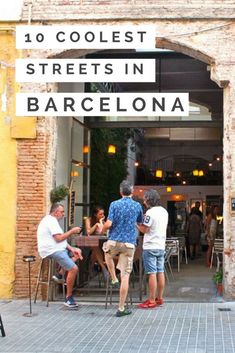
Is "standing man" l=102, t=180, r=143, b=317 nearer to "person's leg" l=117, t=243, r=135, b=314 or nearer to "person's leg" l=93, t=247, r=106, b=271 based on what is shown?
"person's leg" l=117, t=243, r=135, b=314

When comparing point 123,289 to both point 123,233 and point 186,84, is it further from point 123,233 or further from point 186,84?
point 186,84

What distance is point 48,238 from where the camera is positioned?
9.09 metres

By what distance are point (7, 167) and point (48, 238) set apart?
1.69 m

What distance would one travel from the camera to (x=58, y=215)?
921cm

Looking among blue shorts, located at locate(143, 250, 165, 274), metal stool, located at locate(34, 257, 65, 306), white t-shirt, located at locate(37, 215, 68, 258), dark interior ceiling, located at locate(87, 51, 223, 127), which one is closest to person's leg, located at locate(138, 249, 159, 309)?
blue shorts, located at locate(143, 250, 165, 274)

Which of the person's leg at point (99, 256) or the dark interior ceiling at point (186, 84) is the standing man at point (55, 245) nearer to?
the person's leg at point (99, 256)

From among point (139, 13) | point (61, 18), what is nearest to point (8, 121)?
point (61, 18)

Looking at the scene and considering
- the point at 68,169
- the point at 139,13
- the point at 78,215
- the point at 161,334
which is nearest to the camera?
the point at 161,334

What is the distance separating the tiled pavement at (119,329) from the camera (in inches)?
270

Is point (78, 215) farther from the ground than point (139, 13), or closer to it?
closer to it

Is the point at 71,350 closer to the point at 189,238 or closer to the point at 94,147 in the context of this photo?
the point at 94,147

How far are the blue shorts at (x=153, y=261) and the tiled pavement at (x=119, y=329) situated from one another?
607mm

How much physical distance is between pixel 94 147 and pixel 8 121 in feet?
17.7

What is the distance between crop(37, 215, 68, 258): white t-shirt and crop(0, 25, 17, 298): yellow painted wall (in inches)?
40.8
